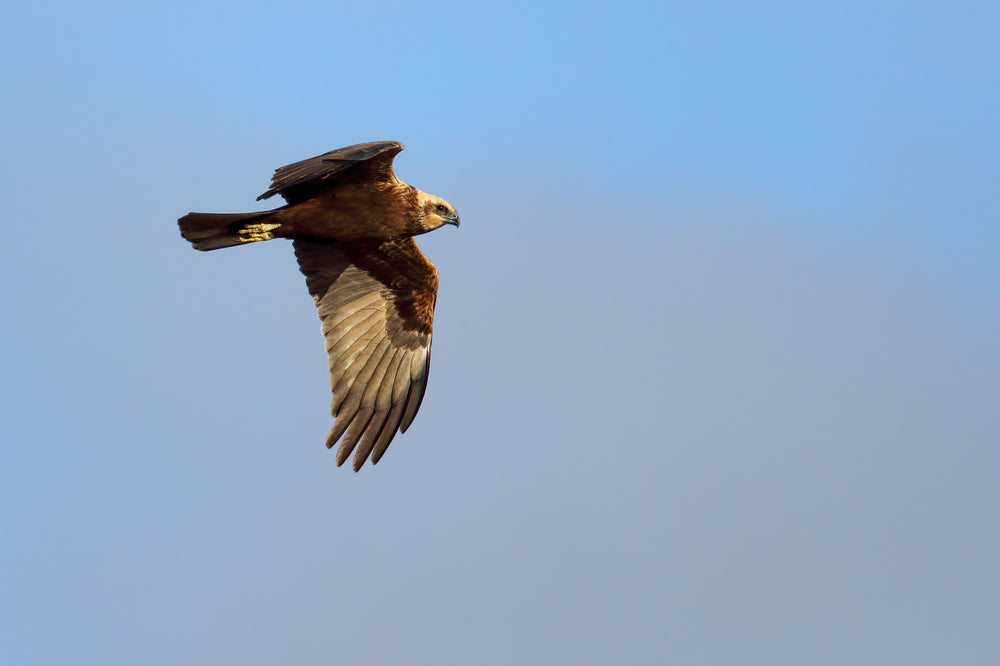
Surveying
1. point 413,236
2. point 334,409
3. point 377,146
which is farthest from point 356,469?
point 377,146

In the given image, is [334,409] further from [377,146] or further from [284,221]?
[377,146]

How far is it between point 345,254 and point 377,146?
232 cm

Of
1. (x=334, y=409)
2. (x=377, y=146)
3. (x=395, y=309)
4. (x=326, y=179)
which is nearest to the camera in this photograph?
(x=377, y=146)

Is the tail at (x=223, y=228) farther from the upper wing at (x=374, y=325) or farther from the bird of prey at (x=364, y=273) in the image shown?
the upper wing at (x=374, y=325)

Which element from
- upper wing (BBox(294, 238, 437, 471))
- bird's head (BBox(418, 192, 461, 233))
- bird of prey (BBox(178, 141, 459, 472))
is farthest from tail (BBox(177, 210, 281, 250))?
bird's head (BBox(418, 192, 461, 233))

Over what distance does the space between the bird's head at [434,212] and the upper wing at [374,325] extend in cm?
45

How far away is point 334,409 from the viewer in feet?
41.7

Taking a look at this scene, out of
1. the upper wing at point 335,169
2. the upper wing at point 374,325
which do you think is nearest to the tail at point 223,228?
the upper wing at point 335,169

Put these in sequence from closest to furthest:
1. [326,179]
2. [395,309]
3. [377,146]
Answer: [377,146] → [326,179] → [395,309]

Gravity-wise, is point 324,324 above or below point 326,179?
below

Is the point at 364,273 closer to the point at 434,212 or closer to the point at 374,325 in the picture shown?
the point at 374,325

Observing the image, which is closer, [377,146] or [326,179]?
[377,146]

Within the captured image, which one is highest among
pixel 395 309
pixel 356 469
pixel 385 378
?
pixel 395 309

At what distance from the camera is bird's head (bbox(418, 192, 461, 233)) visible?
497 inches
